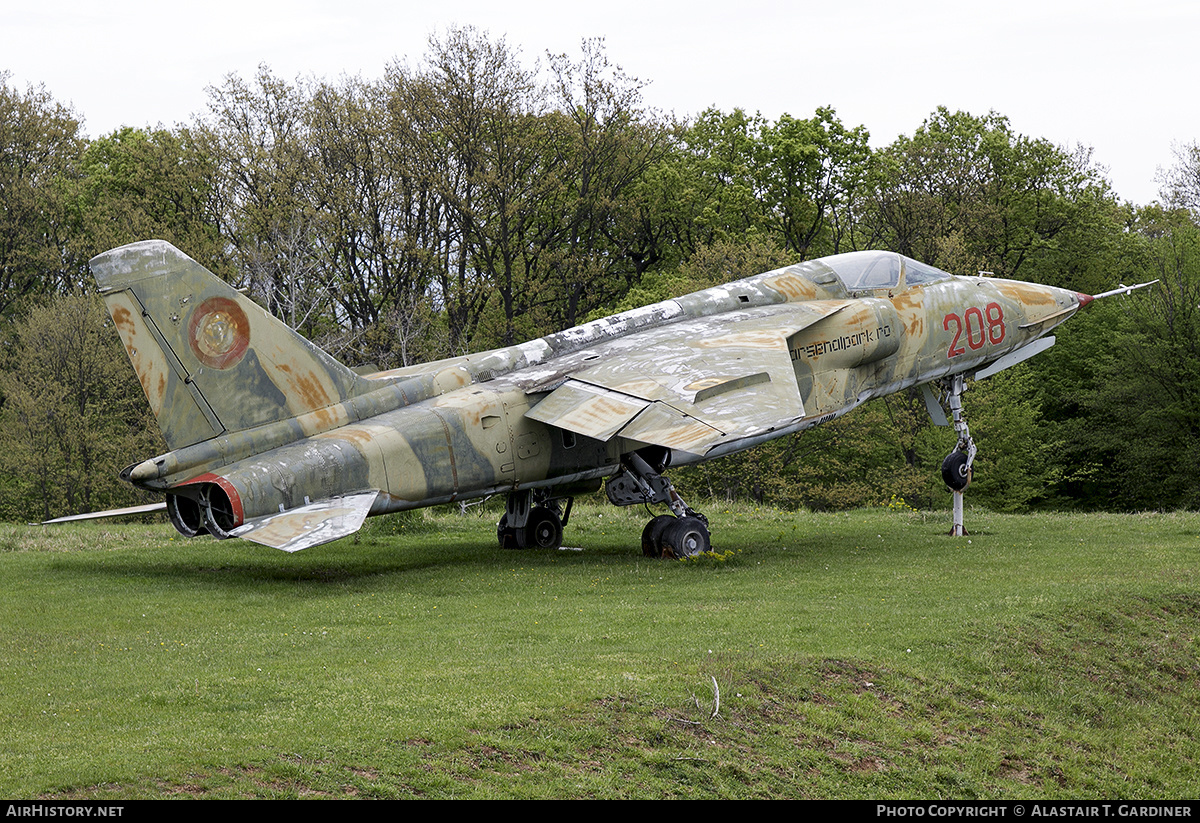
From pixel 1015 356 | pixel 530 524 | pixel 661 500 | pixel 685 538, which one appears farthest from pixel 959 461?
pixel 530 524

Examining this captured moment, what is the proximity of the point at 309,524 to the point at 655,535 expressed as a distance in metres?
6.47

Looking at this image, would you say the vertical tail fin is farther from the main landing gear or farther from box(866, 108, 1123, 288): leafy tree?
box(866, 108, 1123, 288): leafy tree

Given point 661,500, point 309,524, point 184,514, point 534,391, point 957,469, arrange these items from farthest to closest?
point 957,469
point 661,500
point 534,391
point 184,514
point 309,524

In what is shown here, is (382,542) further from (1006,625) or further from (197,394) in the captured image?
(1006,625)

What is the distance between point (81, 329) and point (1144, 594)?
45587 millimetres

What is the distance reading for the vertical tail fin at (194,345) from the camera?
1602 cm

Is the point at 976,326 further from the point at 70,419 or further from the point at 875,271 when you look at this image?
the point at 70,419

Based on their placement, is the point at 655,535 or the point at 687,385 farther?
the point at 655,535

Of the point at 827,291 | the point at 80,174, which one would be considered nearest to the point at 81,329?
the point at 80,174

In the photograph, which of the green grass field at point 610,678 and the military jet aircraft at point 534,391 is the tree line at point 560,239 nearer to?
the military jet aircraft at point 534,391

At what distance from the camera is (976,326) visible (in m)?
22.3

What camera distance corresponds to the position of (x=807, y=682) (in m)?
11.1

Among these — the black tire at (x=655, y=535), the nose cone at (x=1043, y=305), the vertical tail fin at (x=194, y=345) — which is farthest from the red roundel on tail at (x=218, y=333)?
the nose cone at (x=1043, y=305)

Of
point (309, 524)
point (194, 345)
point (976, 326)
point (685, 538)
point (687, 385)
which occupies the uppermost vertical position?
point (194, 345)
